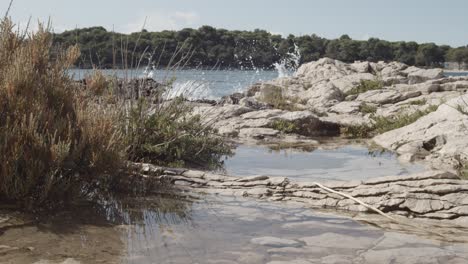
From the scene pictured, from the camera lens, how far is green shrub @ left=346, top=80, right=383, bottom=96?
19.1m

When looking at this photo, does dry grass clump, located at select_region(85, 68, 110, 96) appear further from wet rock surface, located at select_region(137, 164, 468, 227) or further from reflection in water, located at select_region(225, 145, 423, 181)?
reflection in water, located at select_region(225, 145, 423, 181)

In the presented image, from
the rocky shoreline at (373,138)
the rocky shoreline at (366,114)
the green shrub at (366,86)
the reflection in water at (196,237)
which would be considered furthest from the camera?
the green shrub at (366,86)

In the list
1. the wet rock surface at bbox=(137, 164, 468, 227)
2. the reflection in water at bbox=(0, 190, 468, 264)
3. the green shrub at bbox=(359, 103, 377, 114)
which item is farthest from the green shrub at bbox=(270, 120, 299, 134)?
the reflection in water at bbox=(0, 190, 468, 264)

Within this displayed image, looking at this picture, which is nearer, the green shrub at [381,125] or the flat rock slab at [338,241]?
the flat rock slab at [338,241]

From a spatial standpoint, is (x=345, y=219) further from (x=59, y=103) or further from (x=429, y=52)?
(x=429, y=52)

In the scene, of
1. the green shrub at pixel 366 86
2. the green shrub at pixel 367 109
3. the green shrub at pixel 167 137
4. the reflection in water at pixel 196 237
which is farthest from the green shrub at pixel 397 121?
the reflection in water at pixel 196 237

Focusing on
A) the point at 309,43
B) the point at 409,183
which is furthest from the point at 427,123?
the point at 309,43

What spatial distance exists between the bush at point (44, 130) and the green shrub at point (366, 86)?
14.6 metres

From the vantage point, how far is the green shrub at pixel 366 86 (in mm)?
19147

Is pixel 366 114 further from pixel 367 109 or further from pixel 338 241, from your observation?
pixel 338 241

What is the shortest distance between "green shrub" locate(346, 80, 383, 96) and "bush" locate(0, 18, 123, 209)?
14616 millimetres

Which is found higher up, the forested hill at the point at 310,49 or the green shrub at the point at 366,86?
the forested hill at the point at 310,49

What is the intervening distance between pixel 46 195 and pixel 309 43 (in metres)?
56.0

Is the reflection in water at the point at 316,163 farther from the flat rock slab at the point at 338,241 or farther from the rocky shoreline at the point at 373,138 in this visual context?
the flat rock slab at the point at 338,241
